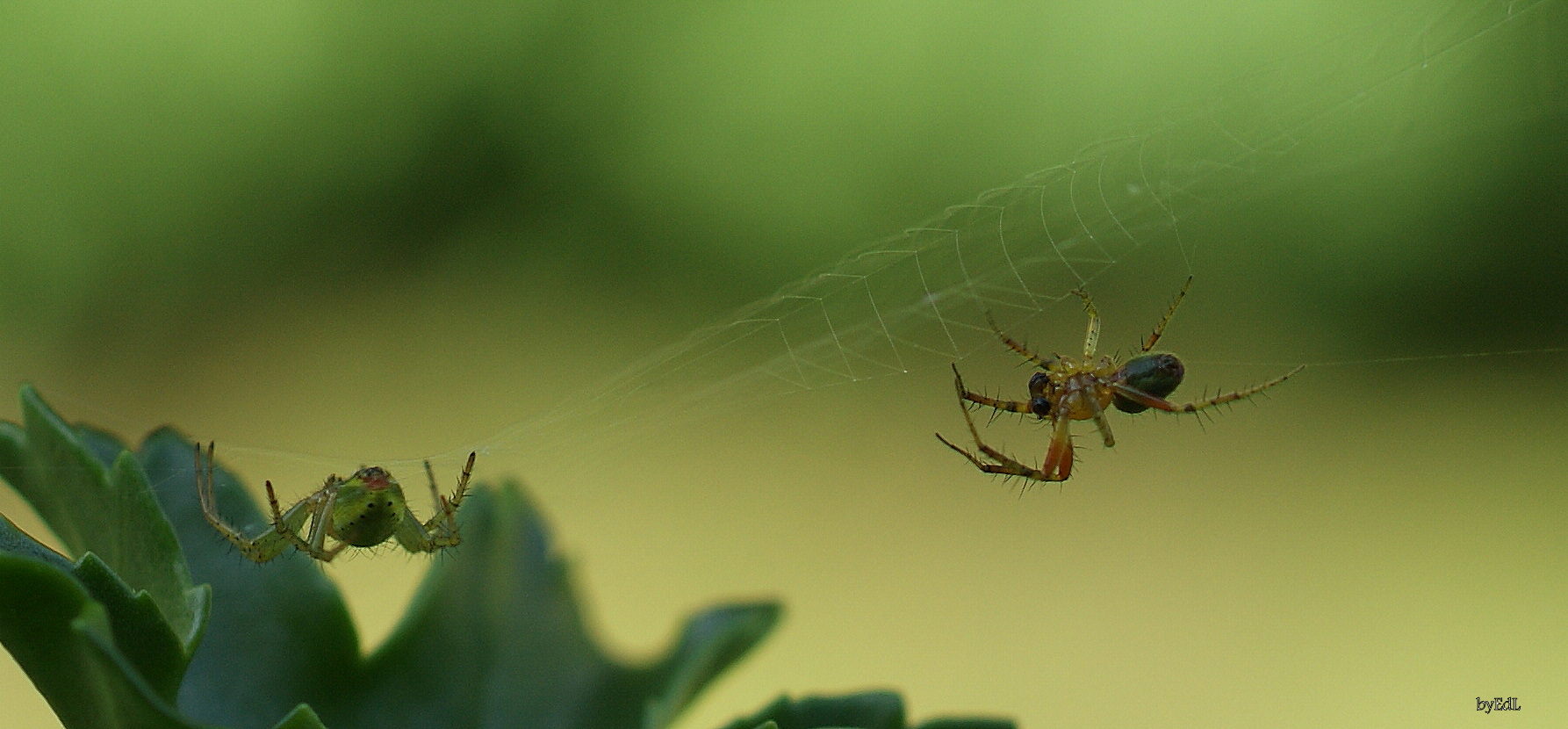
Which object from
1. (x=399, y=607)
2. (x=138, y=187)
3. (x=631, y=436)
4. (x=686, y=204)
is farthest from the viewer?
(x=686, y=204)

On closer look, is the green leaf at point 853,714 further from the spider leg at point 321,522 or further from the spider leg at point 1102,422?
the spider leg at point 1102,422

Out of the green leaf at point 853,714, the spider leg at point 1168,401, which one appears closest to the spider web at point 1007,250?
the spider leg at point 1168,401

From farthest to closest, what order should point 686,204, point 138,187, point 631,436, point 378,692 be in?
point 686,204 → point 138,187 → point 631,436 → point 378,692

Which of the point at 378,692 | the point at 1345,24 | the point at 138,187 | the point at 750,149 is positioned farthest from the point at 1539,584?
the point at 138,187

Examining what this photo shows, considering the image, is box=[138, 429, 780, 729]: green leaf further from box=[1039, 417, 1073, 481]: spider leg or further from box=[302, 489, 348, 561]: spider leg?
box=[1039, 417, 1073, 481]: spider leg

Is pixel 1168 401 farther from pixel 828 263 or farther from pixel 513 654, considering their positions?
pixel 828 263

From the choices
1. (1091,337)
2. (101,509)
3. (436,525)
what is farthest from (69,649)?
(1091,337)

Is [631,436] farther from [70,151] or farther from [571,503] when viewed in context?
[70,151]
